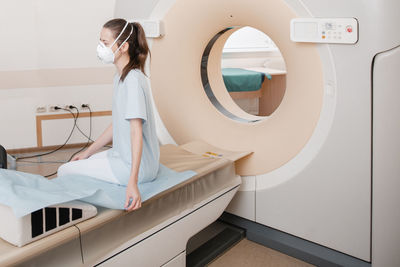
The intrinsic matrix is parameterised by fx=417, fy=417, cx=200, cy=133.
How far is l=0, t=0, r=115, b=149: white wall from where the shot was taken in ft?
10.1

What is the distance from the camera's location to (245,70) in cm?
378

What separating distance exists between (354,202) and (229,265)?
0.57 m

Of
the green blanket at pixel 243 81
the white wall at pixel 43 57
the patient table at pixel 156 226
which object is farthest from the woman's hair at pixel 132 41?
the white wall at pixel 43 57

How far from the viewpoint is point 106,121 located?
3.47 metres

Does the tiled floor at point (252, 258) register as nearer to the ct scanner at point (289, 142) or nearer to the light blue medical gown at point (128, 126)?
the ct scanner at point (289, 142)

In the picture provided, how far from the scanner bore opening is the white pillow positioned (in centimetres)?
102

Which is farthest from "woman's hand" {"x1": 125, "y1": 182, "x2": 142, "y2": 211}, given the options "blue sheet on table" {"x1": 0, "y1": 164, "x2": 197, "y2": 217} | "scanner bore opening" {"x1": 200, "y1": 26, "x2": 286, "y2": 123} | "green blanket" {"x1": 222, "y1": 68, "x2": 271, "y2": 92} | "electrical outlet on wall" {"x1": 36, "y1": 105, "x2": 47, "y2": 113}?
"electrical outlet on wall" {"x1": 36, "y1": 105, "x2": 47, "y2": 113}

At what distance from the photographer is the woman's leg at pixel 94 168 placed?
142 centimetres

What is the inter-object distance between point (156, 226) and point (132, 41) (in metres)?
0.63

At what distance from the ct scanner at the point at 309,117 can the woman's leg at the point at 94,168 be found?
2.16ft

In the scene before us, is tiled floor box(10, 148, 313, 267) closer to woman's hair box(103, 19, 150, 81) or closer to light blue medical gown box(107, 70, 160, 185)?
light blue medical gown box(107, 70, 160, 185)

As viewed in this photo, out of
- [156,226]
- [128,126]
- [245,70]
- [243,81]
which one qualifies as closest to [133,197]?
[156,226]

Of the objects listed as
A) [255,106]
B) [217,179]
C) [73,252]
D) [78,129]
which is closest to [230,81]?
[255,106]

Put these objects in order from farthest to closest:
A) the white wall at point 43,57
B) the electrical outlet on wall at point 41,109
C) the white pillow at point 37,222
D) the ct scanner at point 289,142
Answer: the electrical outlet on wall at point 41,109 → the white wall at point 43,57 → the ct scanner at point 289,142 → the white pillow at point 37,222
